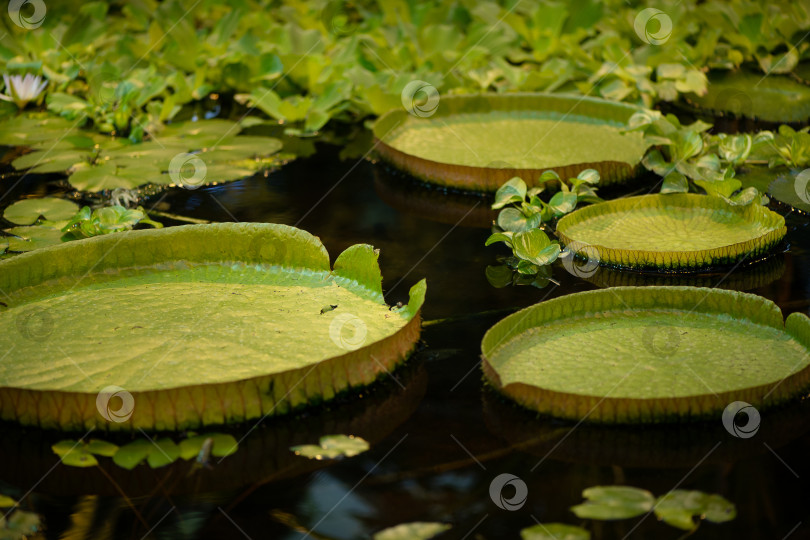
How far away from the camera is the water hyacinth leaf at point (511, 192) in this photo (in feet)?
7.81

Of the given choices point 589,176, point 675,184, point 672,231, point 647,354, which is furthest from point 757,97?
point 647,354

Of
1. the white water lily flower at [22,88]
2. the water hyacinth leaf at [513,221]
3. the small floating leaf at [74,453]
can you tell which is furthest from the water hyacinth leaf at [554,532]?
the white water lily flower at [22,88]

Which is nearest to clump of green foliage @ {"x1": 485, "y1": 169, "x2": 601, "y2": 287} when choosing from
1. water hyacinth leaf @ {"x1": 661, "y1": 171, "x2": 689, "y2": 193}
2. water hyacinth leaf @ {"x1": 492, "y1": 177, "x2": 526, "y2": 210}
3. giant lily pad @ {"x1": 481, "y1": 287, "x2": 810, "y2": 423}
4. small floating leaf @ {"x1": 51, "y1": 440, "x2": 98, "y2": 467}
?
water hyacinth leaf @ {"x1": 492, "y1": 177, "x2": 526, "y2": 210}

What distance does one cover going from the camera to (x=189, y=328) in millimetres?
1753

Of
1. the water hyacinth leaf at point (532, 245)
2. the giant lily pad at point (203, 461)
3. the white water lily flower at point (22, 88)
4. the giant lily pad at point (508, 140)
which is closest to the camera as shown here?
the giant lily pad at point (203, 461)

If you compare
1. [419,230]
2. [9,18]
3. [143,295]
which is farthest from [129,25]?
[143,295]

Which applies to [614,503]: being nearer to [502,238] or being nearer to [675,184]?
[502,238]

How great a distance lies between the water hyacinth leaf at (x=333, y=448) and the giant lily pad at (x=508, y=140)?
1295mm

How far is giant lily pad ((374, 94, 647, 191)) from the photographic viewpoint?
8.90 ft

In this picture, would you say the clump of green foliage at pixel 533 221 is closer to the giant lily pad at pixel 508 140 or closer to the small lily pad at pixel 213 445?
the giant lily pad at pixel 508 140

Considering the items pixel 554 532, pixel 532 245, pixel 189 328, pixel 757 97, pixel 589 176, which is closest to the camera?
pixel 554 532

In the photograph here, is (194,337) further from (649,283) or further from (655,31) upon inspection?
(655,31)

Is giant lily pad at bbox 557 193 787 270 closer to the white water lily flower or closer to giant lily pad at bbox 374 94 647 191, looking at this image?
giant lily pad at bbox 374 94 647 191

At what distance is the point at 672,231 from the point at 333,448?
117cm
